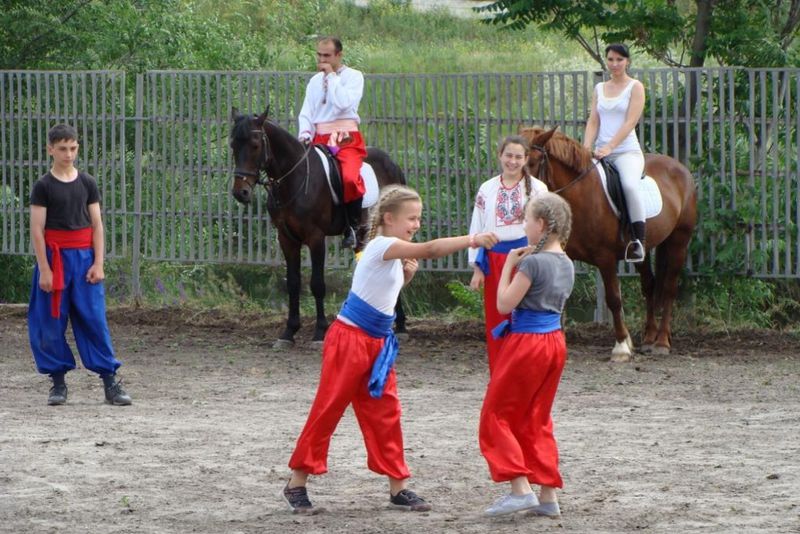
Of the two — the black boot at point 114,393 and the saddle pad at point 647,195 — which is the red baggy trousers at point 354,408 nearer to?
the black boot at point 114,393

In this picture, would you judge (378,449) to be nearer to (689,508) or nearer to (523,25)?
(689,508)

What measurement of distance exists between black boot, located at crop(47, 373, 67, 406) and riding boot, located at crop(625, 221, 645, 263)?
15.9 ft

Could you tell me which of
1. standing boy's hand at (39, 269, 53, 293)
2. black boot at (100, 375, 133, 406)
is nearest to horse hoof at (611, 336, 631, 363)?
black boot at (100, 375, 133, 406)

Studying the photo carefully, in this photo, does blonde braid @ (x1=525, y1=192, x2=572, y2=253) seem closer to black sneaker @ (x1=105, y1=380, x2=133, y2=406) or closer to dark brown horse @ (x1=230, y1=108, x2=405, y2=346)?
black sneaker @ (x1=105, y1=380, x2=133, y2=406)

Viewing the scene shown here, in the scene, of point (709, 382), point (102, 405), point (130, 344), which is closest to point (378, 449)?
point (102, 405)

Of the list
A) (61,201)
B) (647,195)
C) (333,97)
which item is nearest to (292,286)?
(333,97)

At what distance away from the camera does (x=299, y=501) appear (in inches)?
277

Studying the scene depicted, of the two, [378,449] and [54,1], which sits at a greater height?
[54,1]

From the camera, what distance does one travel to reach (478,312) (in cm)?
1590

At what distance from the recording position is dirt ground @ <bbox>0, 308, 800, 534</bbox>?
6.98 meters

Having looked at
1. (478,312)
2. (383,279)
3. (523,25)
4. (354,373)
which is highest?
(523,25)

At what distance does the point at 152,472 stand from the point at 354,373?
1665 mm

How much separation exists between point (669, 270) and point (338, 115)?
323 cm

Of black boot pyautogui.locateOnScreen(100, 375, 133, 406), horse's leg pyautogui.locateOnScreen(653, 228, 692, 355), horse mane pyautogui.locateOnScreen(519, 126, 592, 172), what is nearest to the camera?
black boot pyautogui.locateOnScreen(100, 375, 133, 406)
